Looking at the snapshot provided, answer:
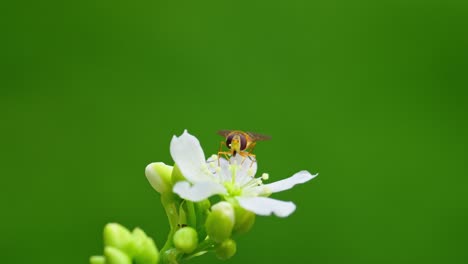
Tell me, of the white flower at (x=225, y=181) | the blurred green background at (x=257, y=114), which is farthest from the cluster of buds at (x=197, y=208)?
the blurred green background at (x=257, y=114)

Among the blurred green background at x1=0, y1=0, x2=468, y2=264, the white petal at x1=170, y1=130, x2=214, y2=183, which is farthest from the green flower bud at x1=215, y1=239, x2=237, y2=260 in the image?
the blurred green background at x1=0, y1=0, x2=468, y2=264

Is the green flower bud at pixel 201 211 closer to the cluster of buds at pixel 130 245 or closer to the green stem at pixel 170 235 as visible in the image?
the green stem at pixel 170 235

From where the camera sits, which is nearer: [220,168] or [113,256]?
[113,256]

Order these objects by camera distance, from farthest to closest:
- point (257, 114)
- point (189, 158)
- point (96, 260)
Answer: point (257, 114), point (189, 158), point (96, 260)

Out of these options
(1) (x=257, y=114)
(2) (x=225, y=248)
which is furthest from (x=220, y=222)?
(1) (x=257, y=114)

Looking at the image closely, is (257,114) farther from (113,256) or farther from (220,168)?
(113,256)

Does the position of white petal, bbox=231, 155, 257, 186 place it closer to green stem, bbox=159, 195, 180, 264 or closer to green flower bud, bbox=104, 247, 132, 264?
green stem, bbox=159, 195, 180, 264
